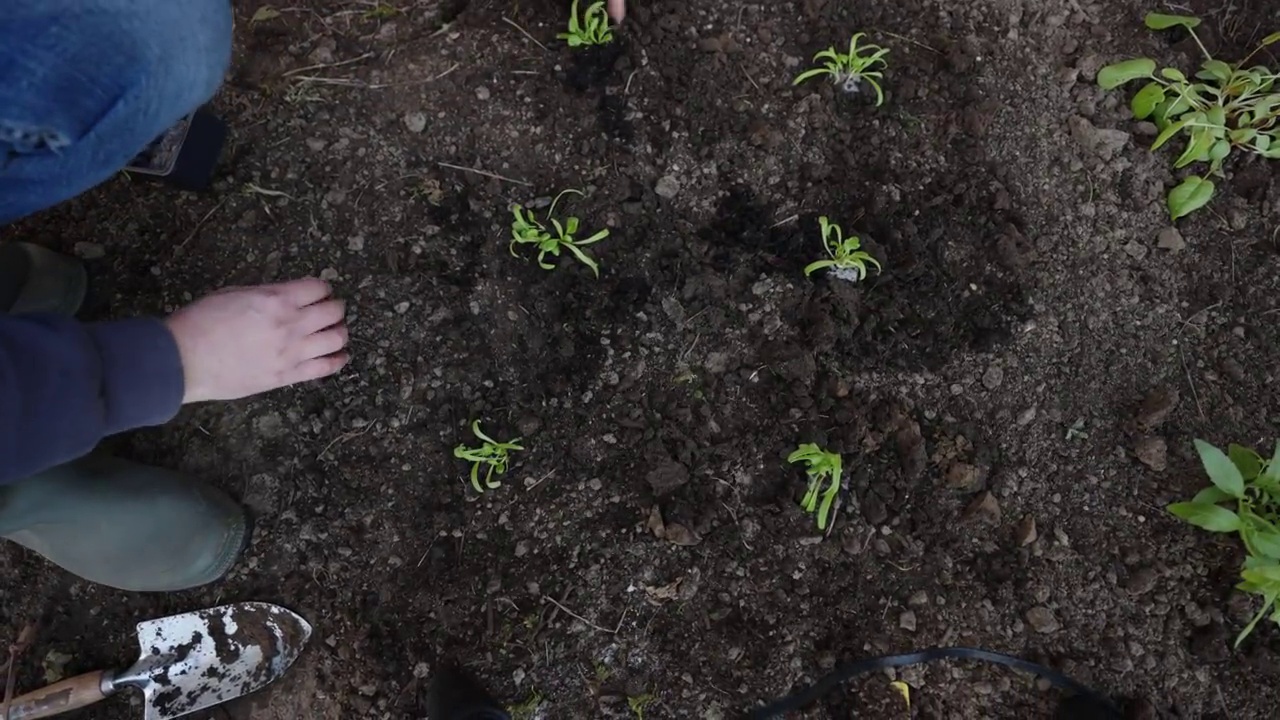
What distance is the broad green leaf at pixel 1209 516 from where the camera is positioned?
153 centimetres

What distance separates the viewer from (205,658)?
1655mm

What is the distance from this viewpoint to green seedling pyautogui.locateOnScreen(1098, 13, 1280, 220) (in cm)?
172

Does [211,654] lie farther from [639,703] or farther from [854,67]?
[854,67]

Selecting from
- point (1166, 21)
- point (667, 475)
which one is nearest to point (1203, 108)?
point (1166, 21)

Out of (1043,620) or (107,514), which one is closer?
(107,514)

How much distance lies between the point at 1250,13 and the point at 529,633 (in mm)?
2134

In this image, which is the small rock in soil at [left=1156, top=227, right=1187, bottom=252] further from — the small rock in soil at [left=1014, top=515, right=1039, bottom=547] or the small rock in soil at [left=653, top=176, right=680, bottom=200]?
the small rock in soil at [left=653, top=176, right=680, bottom=200]

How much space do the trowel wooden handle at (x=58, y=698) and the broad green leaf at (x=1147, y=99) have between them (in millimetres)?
2510

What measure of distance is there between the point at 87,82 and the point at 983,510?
5.62ft

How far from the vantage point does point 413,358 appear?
1718 millimetres

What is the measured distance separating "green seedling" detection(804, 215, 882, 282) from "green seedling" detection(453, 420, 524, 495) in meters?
0.74

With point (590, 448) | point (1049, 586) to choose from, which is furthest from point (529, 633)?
point (1049, 586)

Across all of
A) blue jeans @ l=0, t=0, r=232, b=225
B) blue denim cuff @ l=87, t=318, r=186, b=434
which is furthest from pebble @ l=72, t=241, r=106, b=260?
blue jeans @ l=0, t=0, r=232, b=225

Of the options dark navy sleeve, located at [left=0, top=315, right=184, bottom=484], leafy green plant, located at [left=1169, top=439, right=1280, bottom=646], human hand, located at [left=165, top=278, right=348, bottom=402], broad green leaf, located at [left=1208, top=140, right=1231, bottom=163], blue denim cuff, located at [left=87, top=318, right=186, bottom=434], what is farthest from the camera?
broad green leaf, located at [left=1208, top=140, right=1231, bottom=163]
